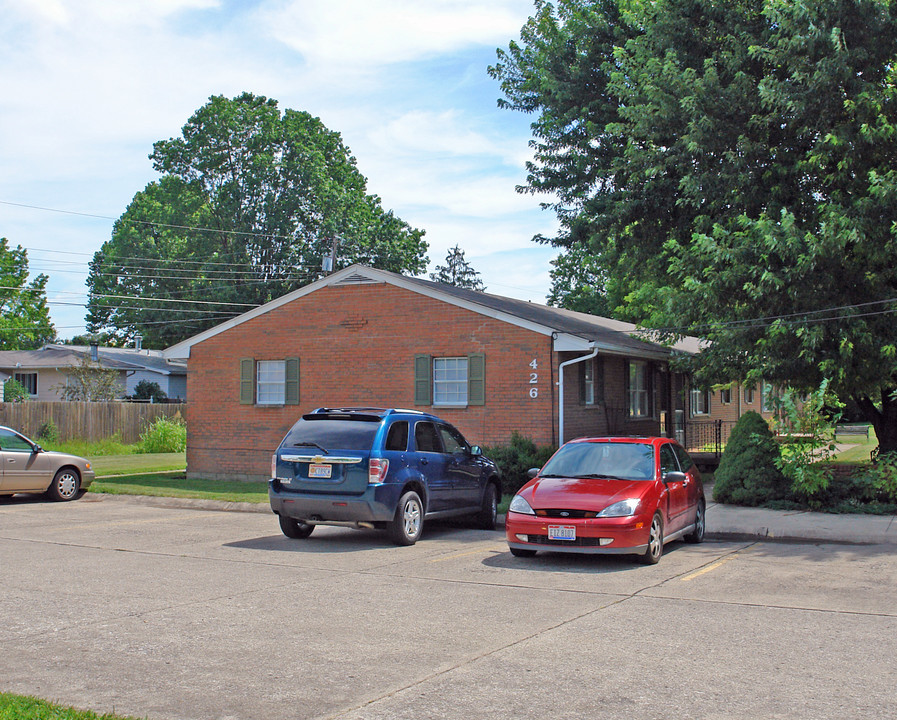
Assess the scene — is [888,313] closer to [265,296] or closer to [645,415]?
[645,415]

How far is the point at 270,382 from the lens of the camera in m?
24.7

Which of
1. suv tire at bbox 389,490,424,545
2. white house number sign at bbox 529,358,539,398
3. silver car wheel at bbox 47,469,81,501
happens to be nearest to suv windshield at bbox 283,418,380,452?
suv tire at bbox 389,490,424,545

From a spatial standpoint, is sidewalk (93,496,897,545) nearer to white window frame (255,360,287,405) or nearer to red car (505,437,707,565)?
red car (505,437,707,565)

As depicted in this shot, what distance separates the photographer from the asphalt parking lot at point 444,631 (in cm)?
580

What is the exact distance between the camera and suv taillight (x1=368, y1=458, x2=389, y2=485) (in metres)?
12.7

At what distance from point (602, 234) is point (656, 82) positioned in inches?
173

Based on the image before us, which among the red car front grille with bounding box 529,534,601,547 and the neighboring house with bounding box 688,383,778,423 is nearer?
the red car front grille with bounding box 529,534,601,547

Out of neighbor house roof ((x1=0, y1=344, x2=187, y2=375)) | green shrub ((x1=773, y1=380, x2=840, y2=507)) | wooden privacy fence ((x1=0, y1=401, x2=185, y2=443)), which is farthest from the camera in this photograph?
neighbor house roof ((x1=0, y1=344, x2=187, y2=375))

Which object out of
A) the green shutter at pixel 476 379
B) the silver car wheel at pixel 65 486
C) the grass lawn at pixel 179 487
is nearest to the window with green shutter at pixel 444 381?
the green shutter at pixel 476 379

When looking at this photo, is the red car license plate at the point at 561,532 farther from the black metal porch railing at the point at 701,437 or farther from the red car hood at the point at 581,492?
the black metal porch railing at the point at 701,437

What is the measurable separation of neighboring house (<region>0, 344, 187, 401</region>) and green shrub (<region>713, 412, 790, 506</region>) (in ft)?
123

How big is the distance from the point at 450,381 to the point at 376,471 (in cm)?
975

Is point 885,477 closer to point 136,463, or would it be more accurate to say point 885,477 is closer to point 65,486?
point 65,486

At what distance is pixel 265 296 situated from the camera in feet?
173
